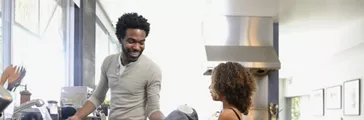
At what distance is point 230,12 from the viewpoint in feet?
16.2

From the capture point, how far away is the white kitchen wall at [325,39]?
4594mm

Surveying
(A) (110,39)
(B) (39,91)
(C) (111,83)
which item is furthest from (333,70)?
(C) (111,83)

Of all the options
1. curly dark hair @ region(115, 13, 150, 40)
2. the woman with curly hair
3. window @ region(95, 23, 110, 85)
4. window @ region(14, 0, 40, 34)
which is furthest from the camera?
window @ region(95, 23, 110, 85)

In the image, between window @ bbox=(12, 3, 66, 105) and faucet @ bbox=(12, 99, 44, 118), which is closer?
faucet @ bbox=(12, 99, 44, 118)

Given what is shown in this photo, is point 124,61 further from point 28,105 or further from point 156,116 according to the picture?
point 28,105

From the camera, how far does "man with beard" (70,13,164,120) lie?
1.72m

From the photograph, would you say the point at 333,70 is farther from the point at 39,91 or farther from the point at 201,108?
the point at 39,91

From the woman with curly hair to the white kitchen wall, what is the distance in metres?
2.34

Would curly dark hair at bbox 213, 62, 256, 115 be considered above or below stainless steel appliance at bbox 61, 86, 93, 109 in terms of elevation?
above

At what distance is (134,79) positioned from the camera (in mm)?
1756

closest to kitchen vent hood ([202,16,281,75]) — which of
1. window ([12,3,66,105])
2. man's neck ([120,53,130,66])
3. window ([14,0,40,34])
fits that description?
window ([12,3,66,105])

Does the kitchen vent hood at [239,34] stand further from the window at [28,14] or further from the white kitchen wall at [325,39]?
the window at [28,14]

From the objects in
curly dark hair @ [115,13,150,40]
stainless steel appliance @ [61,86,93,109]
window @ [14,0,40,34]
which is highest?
window @ [14,0,40,34]

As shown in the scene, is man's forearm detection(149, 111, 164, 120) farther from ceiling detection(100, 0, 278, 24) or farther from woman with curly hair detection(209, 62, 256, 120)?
ceiling detection(100, 0, 278, 24)
